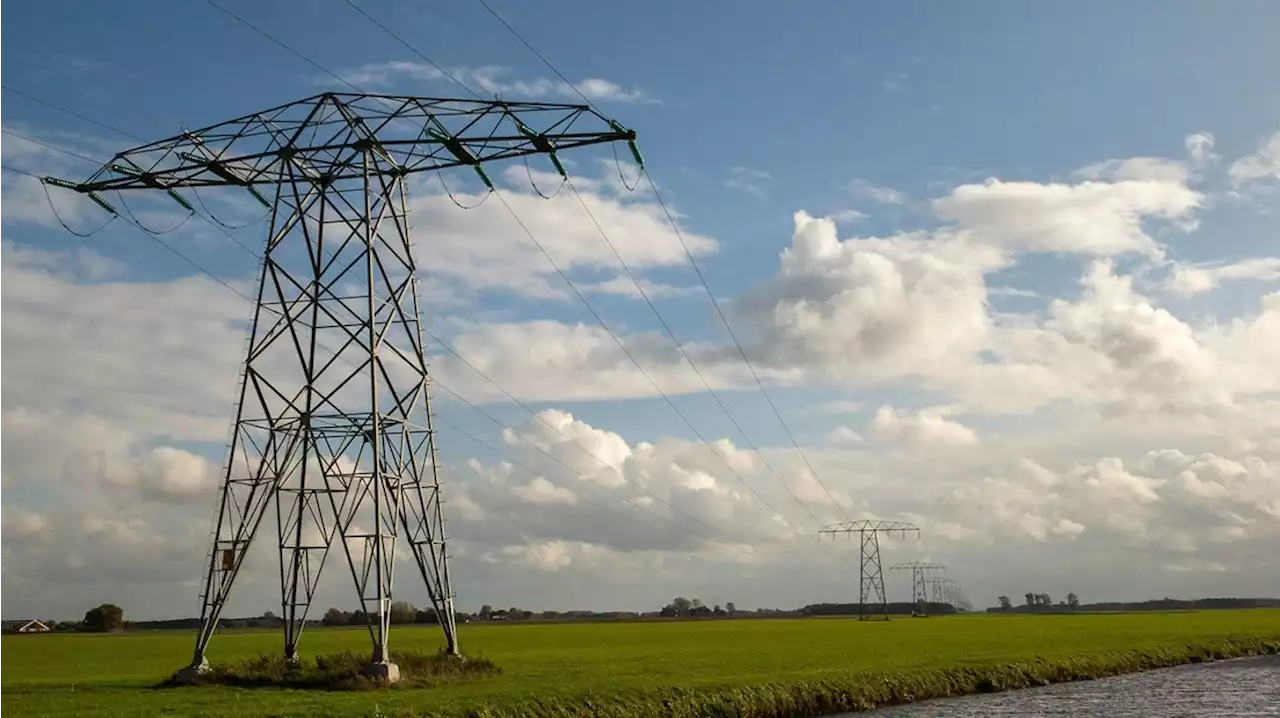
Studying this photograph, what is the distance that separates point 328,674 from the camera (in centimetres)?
4550

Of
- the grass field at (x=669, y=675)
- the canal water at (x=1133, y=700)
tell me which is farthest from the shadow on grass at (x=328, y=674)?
the canal water at (x=1133, y=700)

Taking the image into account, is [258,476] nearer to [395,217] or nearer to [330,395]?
[330,395]

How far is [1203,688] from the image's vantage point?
58250mm

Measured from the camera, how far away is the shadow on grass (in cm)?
4494

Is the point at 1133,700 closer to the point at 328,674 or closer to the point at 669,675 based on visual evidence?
the point at 669,675

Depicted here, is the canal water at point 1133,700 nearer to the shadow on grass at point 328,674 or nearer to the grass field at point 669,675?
the grass field at point 669,675

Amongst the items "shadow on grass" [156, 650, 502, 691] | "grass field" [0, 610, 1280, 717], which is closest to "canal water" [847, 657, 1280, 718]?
"grass field" [0, 610, 1280, 717]

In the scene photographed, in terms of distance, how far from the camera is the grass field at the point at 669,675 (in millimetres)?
40500

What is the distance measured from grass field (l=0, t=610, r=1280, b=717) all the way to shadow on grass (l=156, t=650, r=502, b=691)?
1088 mm

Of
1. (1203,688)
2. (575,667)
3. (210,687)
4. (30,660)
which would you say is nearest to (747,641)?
(575,667)

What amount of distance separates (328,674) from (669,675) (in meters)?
17.8

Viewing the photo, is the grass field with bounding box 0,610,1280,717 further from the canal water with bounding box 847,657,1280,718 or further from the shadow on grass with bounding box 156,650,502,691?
the canal water with bounding box 847,657,1280,718

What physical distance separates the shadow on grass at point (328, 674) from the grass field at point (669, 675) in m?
1.09

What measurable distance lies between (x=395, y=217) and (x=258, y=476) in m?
11.9
